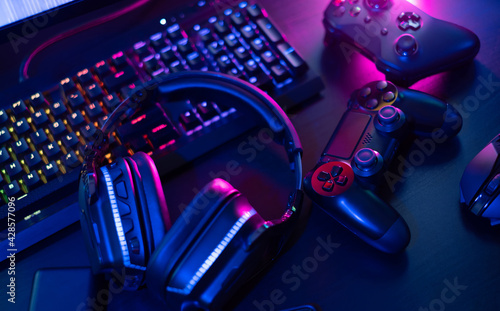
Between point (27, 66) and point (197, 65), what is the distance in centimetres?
26

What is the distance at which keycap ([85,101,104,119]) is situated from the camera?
62cm

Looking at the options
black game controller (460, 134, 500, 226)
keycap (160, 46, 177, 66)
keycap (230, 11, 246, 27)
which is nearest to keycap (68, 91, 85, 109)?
keycap (160, 46, 177, 66)

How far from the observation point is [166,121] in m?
0.63

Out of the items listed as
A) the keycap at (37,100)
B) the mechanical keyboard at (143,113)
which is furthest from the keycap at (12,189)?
the keycap at (37,100)

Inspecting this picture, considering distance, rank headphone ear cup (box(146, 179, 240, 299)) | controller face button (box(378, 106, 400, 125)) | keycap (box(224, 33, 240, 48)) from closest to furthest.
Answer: headphone ear cup (box(146, 179, 240, 299)), controller face button (box(378, 106, 400, 125)), keycap (box(224, 33, 240, 48))

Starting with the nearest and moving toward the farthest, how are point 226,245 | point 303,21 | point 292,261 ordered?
point 226,245, point 292,261, point 303,21

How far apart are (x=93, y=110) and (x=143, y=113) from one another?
0.06m

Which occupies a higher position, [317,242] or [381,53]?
[381,53]

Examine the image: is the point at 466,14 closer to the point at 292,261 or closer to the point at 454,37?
the point at 454,37

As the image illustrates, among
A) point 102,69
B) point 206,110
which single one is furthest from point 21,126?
point 206,110

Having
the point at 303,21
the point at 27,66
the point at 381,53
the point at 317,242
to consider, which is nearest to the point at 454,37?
the point at 381,53

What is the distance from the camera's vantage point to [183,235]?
1.52 ft

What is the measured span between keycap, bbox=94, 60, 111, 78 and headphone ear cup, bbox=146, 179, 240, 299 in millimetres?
272

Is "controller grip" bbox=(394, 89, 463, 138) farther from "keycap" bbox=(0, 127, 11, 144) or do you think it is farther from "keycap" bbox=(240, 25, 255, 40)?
"keycap" bbox=(0, 127, 11, 144)
